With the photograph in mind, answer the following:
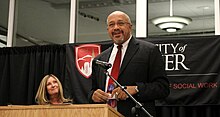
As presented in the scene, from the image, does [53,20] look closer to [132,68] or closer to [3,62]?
[3,62]

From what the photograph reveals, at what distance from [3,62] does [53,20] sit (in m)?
0.84

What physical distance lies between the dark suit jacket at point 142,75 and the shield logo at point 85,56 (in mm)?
2054

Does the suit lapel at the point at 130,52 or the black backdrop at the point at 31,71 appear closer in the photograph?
the suit lapel at the point at 130,52

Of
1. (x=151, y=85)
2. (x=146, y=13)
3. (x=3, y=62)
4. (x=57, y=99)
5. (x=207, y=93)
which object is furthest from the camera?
(x=3, y=62)

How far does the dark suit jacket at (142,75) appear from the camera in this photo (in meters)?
2.80

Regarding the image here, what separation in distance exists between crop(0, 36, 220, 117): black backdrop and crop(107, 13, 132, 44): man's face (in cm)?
209

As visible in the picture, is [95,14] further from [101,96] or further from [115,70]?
[101,96]

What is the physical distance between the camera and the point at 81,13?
5566mm

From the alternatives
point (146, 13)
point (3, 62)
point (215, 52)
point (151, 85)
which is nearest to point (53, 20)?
point (3, 62)

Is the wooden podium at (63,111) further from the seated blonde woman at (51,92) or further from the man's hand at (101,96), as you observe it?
the seated blonde woman at (51,92)

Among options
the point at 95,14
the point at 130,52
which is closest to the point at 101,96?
the point at 130,52

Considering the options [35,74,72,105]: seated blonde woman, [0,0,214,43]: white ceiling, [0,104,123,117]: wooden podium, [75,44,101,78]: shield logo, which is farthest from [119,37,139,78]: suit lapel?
[75,44,101,78]: shield logo

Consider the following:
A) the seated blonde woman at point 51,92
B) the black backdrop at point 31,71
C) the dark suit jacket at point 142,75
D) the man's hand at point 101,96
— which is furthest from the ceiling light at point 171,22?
the man's hand at point 101,96

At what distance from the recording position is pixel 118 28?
9.65 feet
